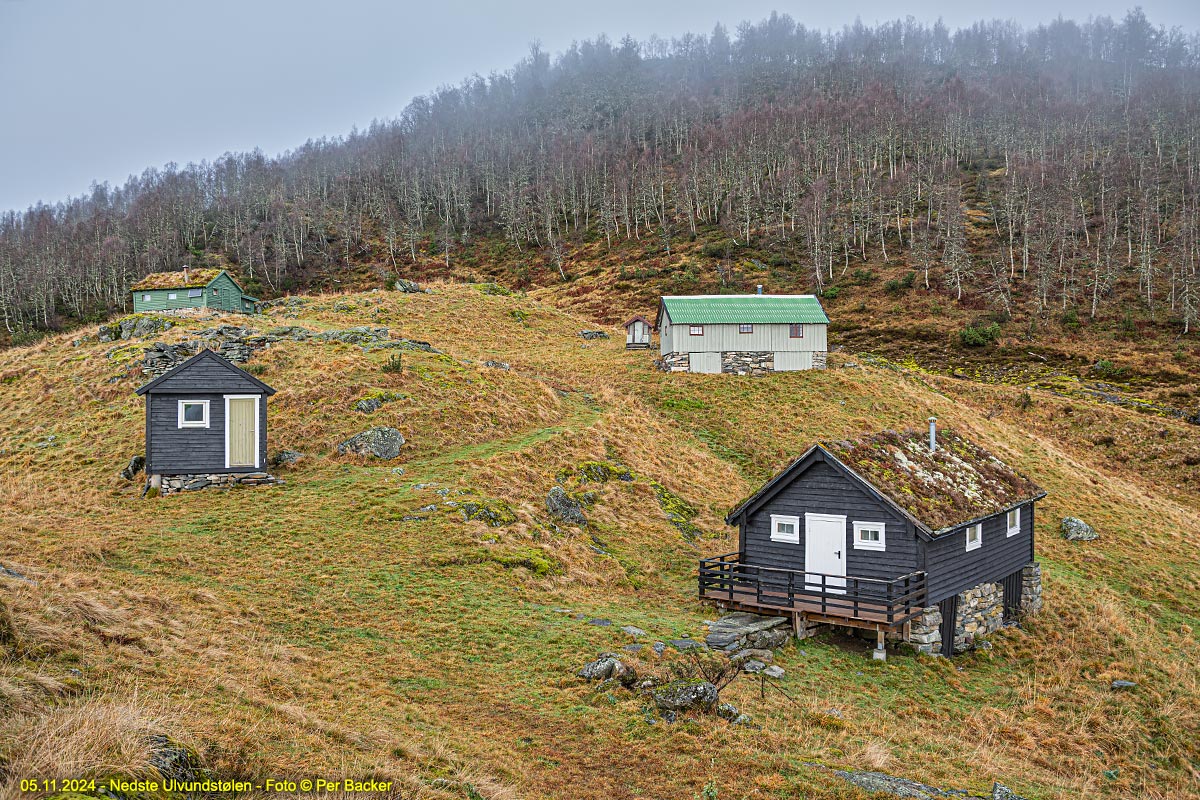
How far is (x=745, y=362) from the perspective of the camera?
178ft

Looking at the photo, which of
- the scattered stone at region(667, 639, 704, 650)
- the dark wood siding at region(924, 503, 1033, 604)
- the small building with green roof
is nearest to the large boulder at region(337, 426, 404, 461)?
the scattered stone at region(667, 639, 704, 650)

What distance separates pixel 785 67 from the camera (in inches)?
7835

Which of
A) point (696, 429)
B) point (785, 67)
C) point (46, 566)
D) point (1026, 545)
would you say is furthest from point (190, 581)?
point (785, 67)

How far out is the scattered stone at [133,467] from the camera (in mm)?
30016

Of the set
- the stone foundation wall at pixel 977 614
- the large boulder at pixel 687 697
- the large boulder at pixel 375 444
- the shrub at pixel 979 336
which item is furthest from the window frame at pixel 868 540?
the shrub at pixel 979 336

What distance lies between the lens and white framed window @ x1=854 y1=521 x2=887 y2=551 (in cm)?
2178

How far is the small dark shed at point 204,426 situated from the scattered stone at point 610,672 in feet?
64.2

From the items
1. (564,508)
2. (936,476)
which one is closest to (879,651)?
(936,476)

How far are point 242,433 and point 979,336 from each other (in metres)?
65.6

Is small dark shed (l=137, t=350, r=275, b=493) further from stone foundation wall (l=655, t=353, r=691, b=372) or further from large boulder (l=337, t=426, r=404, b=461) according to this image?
stone foundation wall (l=655, t=353, r=691, b=372)

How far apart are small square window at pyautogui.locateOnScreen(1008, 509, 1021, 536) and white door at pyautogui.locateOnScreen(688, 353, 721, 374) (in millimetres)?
29526

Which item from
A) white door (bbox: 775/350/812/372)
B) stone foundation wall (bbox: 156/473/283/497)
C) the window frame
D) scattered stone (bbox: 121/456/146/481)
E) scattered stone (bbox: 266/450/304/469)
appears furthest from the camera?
white door (bbox: 775/350/812/372)

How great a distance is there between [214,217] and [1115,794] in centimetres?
16145

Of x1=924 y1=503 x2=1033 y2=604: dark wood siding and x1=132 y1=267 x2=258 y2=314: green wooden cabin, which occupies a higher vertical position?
x1=132 y1=267 x2=258 y2=314: green wooden cabin
